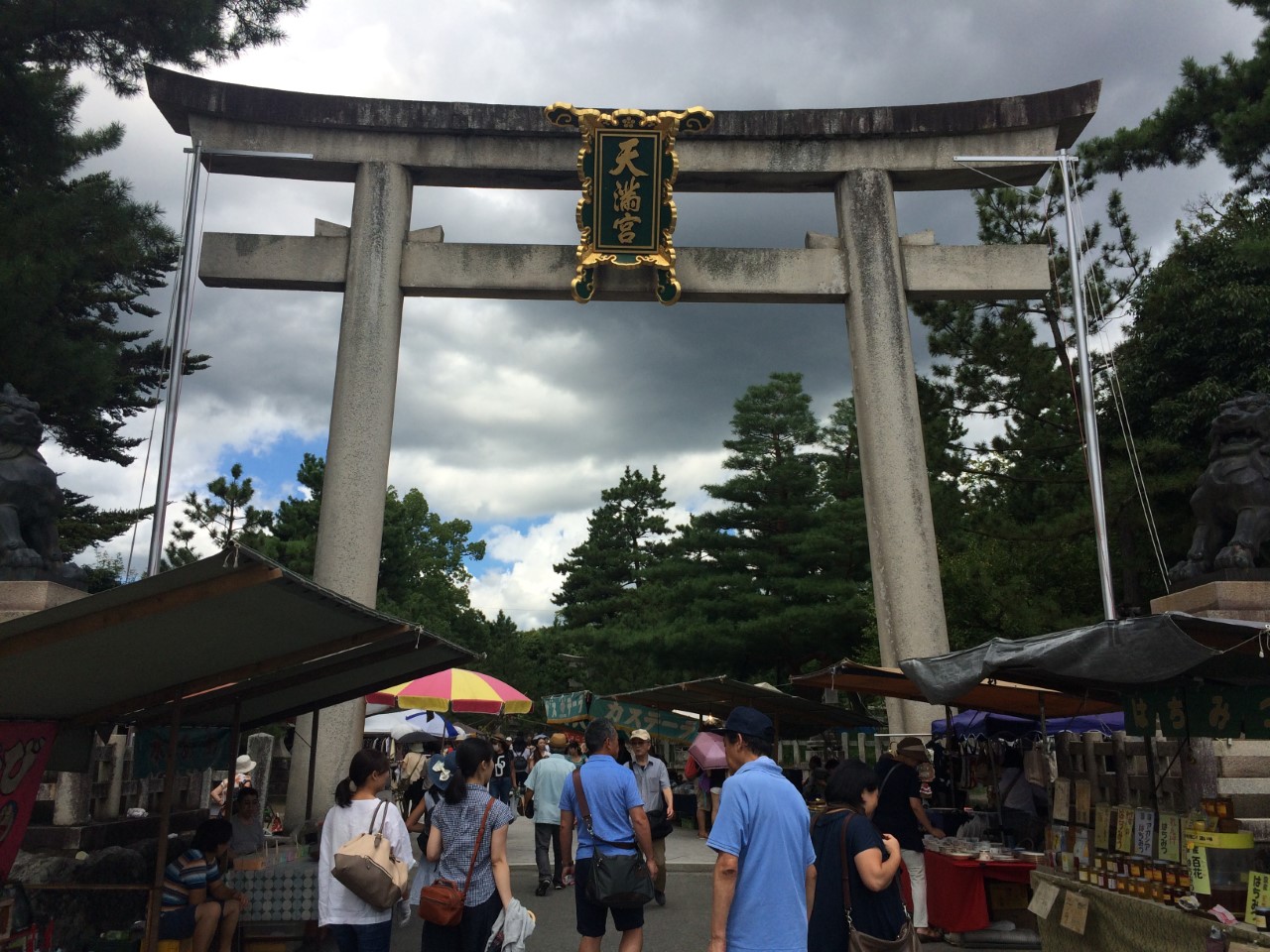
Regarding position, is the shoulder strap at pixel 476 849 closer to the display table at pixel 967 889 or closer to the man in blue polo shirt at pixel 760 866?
the man in blue polo shirt at pixel 760 866

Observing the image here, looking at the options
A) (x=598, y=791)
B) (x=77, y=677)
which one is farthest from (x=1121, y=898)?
(x=77, y=677)

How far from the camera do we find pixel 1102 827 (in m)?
6.42

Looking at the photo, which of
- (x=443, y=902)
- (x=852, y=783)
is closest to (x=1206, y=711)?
(x=852, y=783)

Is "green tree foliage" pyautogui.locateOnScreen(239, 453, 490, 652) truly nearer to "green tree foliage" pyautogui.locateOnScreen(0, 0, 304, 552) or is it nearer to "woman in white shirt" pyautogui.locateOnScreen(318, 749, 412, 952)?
"green tree foliage" pyautogui.locateOnScreen(0, 0, 304, 552)

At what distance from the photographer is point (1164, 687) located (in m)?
6.16

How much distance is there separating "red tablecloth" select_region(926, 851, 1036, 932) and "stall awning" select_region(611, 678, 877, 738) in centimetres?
463

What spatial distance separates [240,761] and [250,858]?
5428 millimetres

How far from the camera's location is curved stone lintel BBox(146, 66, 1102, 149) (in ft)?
44.8

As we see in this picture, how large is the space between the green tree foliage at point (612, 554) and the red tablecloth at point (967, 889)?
135ft

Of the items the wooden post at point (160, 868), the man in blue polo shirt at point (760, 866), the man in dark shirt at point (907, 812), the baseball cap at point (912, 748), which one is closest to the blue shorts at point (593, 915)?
the man in blue polo shirt at point (760, 866)

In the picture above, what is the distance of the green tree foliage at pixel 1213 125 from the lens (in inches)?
571

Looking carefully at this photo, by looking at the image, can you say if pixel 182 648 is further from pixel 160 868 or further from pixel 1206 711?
pixel 1206 711

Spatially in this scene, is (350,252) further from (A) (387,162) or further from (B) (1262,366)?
(B) (1262,366)

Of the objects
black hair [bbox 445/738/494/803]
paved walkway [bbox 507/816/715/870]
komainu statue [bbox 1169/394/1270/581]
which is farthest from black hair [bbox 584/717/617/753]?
paved walkway [bbox 507/816/715/870]
